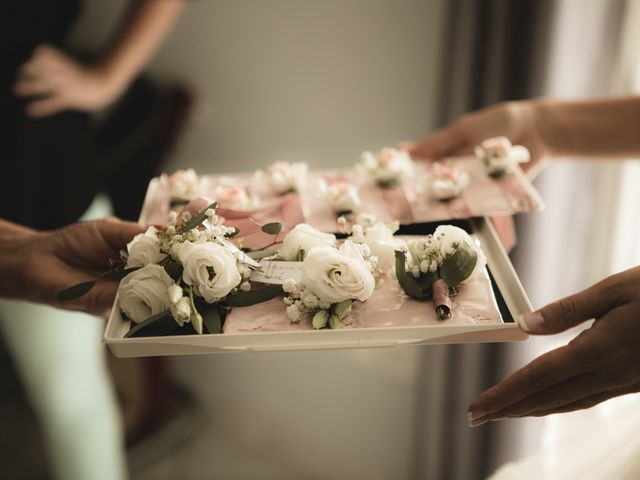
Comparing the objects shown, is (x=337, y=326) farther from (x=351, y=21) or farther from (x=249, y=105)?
(x=249, y=105)

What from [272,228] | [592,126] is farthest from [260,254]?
[592,126]

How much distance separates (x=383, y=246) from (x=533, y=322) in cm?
21

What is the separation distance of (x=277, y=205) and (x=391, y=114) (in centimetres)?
91

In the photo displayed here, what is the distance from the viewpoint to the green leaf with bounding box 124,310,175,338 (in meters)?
0.80

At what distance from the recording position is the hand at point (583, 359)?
29.2 inches

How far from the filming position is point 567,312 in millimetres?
760

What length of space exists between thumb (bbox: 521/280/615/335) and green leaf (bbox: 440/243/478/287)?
0.31ft

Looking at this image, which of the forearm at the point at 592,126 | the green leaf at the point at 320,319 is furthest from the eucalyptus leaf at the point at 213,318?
the forearm at the point at 592,126

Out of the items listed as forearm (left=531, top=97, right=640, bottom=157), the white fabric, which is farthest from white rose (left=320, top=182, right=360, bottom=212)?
the white fabric

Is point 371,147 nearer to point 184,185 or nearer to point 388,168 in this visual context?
point 388,168

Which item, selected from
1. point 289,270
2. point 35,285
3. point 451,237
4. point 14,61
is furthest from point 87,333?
point 451,237

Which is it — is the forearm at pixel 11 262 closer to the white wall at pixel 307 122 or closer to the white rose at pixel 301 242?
the white rose at pixel 301 242

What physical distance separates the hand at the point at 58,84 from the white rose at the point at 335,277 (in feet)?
3.19

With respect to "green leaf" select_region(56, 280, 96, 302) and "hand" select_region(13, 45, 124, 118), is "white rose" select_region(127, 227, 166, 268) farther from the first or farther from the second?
"hand" select_region(13, 45, 124, 118)
